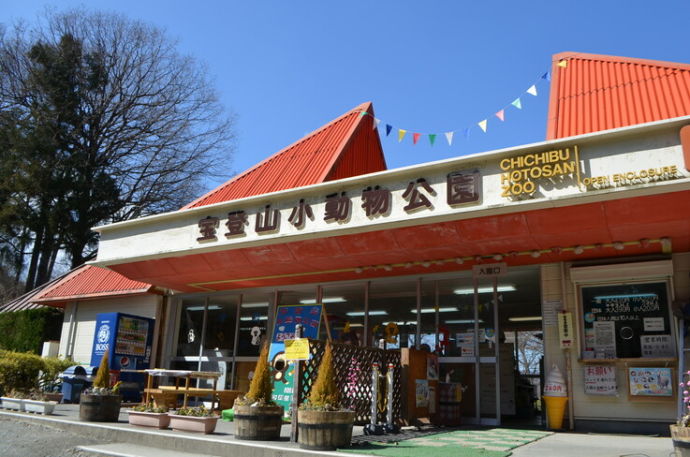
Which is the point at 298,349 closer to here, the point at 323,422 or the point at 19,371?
the point at 323,422

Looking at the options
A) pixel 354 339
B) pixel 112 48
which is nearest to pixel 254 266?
pixel 354 339

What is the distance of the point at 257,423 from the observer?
6836mm

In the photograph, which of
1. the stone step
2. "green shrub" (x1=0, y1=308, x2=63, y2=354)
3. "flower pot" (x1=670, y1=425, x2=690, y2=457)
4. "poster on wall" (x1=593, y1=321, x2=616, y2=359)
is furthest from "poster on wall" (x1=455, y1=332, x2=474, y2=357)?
"green shrub" (x1=0, y1=308, x2=63, y2=354)

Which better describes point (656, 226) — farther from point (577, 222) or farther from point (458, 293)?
point (458, 293)

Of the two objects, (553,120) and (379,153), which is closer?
(553,120)

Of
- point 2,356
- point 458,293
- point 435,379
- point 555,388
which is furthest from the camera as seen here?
point 2,356

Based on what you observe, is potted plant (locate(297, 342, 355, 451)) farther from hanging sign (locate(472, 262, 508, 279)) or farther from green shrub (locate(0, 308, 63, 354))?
green shrub (locate(0, 308, 63, 354))

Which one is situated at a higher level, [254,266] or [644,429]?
[254,266]

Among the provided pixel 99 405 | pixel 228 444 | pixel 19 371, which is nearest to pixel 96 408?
pixel 99 405

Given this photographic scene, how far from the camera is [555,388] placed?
9.49 m

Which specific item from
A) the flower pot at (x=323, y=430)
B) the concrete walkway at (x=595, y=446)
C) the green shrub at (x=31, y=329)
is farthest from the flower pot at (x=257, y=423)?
the green shrub at (x=31, y=329)

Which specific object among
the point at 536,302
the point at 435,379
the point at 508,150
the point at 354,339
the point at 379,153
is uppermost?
the point at 379,153

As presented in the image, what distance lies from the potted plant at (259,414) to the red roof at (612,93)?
276 inches

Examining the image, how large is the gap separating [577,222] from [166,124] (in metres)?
26.5
